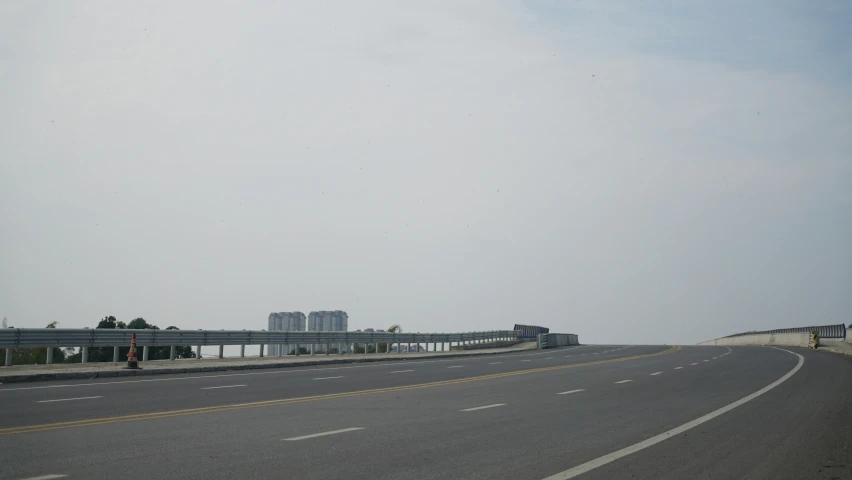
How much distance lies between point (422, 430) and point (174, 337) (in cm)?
2273

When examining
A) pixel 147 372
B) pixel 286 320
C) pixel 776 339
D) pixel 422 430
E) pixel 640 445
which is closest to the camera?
pixel 640 445

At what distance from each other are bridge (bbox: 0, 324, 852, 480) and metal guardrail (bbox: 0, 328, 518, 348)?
17.2ft

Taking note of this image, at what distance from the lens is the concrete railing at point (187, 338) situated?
27361 millimetres

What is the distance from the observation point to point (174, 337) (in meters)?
33.5

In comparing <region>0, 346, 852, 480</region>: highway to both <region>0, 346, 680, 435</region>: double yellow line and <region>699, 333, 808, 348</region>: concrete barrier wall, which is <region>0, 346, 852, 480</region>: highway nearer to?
<region>0, 346, 680, 435</region>: double yellow line

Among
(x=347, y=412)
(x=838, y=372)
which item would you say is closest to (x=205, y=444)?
(x=347, y=412)

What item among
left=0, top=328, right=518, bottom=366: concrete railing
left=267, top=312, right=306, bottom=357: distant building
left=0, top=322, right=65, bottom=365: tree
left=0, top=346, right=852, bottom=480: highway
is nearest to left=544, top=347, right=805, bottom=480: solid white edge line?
left=0, top=346, right=852, bottom=480: highway

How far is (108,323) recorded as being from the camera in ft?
261

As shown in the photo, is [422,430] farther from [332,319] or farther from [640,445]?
[332,319]

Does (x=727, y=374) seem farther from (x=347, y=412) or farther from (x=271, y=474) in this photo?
(x=271, y=474)

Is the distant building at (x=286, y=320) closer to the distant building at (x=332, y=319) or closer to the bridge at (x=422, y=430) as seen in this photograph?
the distant building at (x=332, y=319)

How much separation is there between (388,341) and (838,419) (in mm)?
37182

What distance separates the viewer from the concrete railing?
89.8 ft

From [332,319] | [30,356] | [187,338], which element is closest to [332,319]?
[332,319]
